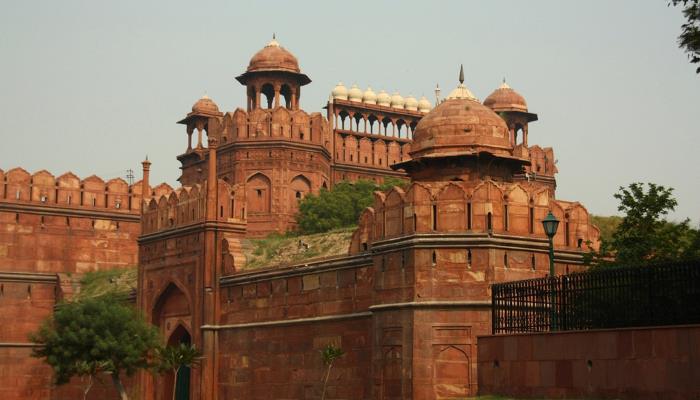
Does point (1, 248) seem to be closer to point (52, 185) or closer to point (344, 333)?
point (52, 185)

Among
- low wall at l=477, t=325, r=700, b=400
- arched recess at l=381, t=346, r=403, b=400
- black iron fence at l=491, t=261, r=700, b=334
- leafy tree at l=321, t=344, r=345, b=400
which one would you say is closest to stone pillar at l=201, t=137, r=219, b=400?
leafy tree at l=321, t=344, r=345, b=400

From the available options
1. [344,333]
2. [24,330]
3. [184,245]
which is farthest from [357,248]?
[24,330]

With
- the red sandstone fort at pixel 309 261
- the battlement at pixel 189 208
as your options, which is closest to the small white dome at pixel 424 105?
the red sandstone fort at pixel 309 261

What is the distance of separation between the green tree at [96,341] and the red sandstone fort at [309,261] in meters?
1.35

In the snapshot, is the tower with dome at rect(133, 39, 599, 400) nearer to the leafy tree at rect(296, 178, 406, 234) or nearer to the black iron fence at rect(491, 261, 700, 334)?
the black iron fence at rect(491, 261, 700, 334)

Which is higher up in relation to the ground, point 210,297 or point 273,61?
point 273,61

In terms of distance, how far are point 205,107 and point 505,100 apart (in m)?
11.8

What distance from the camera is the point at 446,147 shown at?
Result: 24594 mm

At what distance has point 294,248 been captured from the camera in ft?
103

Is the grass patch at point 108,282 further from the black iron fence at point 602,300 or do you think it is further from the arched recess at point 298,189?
the black iron fence at point 602,300

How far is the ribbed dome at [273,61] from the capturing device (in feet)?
146

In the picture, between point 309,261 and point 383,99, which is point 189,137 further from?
point 309,261

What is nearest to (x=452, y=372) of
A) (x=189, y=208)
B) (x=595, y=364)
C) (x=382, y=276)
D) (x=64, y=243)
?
(x=382, y=276)

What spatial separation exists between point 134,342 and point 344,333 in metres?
7.91
